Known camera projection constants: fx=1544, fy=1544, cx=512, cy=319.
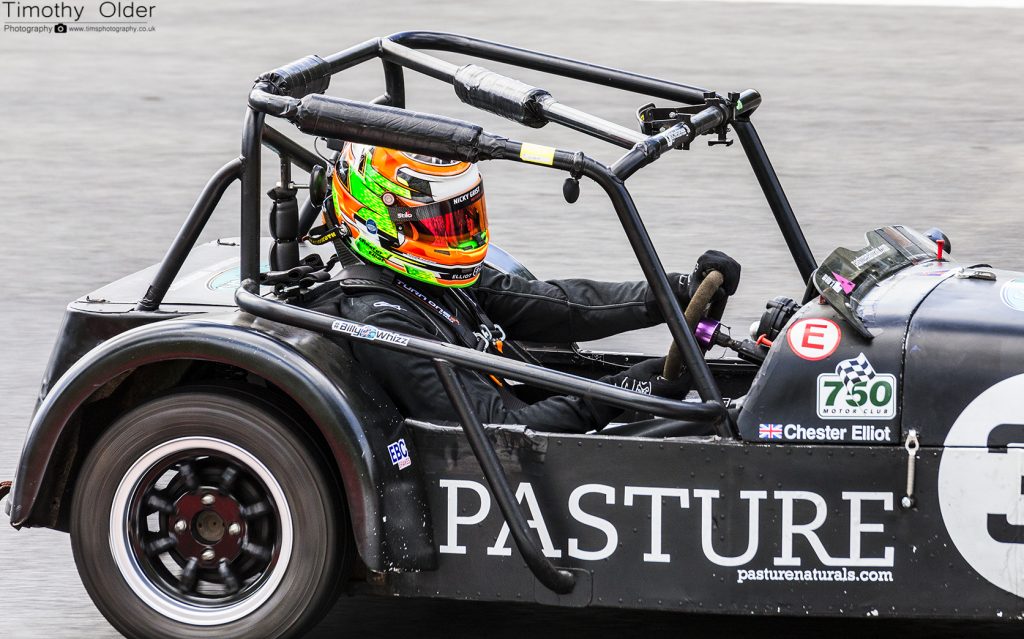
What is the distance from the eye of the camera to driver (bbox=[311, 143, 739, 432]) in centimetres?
411

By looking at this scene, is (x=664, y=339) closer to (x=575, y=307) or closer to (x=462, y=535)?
(x=575, y=307)

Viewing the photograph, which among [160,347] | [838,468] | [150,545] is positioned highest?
[160,347]

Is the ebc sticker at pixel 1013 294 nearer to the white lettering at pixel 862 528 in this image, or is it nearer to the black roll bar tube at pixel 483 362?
the white lettering at pixel 862 528

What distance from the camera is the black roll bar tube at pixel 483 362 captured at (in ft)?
12.6

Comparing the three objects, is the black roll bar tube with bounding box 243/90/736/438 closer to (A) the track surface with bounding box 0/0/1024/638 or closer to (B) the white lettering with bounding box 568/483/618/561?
(B) the white lettering with bounding box 568/483/618/561

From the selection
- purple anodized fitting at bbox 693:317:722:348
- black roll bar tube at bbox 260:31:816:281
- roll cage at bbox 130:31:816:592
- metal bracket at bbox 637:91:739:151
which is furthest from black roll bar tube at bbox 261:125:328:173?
purple anodized fitting at bbox 693:317:722:348

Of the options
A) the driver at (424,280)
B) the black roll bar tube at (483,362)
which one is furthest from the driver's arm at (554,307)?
the black roll bar tube at (483,362)

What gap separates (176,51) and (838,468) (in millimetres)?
9704

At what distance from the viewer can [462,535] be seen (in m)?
4.02

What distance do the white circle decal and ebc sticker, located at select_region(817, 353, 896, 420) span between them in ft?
0.57

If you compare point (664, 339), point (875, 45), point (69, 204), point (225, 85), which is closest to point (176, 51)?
→ point (225, 85)

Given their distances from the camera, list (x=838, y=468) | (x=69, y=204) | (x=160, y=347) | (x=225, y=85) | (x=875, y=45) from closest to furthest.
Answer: (x=838, y=468) → (x=160, y=347) → (x=69, y=204) → (x=225, y=85) → (x=875, y=45)

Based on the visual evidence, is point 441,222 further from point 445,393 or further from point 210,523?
point 210,523

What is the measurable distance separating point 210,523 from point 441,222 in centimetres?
104
